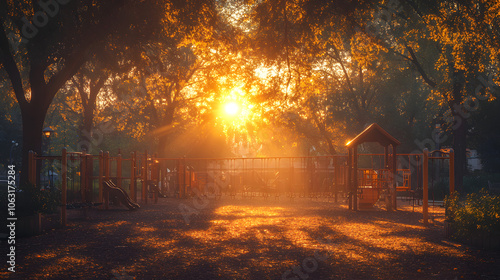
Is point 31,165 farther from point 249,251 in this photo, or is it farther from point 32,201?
point 249,251

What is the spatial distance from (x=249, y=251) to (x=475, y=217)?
463 cm

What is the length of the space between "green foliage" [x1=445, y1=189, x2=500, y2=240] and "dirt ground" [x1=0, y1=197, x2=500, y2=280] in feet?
1.37

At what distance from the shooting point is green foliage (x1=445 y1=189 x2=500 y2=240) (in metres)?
9.80

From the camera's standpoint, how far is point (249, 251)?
9828 millimetres

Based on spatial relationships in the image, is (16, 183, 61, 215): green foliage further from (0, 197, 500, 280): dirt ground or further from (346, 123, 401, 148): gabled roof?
(346, 123, 401, 148): gabled roof

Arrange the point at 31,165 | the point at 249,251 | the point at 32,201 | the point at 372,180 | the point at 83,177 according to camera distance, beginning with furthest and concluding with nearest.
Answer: the point at 372,180 → the point at 83,177 → the point at 31,165 → the point at 32,201 → the point at 249,251

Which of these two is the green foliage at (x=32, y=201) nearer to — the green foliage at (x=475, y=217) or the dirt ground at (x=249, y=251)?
the dirt ground at (x=249, y=251)

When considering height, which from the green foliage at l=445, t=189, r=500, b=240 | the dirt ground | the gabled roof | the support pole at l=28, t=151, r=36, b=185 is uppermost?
the gabled roof

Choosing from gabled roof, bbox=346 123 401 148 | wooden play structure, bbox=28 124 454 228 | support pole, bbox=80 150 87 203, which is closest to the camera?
wooden play structure, bbox=28 124 454 228

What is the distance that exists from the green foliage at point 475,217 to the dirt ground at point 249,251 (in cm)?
42

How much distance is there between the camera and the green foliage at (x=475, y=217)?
9.80 metres

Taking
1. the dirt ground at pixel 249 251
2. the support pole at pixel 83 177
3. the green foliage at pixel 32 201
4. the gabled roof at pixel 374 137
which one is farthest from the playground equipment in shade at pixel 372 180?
the green foliage at pixel 32 201

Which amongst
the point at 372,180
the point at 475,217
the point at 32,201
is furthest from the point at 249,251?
the point at 372,180

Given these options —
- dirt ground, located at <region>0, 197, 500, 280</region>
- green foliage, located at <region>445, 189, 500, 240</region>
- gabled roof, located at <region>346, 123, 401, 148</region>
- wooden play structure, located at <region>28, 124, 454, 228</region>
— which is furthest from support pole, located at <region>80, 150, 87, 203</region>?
green foliage, located at <region>445, 189, 500, 240</region>
